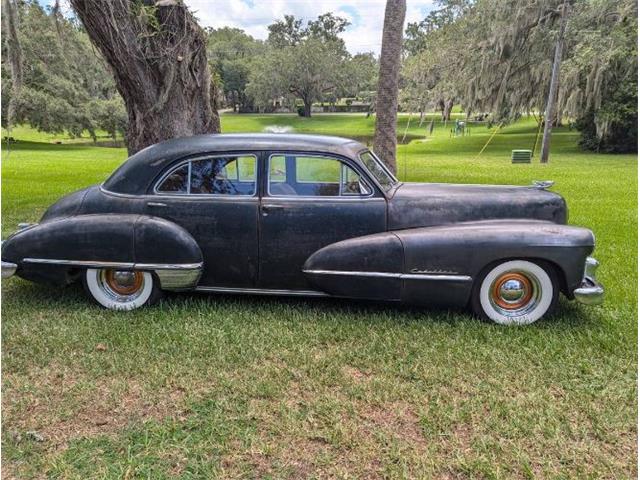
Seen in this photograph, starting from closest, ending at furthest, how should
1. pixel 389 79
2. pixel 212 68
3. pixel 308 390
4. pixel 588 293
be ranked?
pixel 308 390 → pixel 588 293 → pixel 212 68 → pixel 389 79

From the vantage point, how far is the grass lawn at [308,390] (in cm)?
250

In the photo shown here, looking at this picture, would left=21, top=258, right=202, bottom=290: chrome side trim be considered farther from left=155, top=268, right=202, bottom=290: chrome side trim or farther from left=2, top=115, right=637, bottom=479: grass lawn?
left=2, top=115, right=637, bottom=479: grass lawn

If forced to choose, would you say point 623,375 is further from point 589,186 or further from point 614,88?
point 614,88

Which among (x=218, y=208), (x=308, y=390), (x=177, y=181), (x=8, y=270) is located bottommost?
(x=308, y=390)

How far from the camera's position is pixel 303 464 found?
2475 mm

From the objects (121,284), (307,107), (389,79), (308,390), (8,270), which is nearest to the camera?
(308,390)

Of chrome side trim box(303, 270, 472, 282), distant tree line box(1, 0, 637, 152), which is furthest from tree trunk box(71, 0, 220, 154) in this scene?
chrome side trim box(303, 270, 472, 282)

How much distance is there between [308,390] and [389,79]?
746 centimetres

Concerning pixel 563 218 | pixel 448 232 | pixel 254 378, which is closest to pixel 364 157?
pixel 448 232

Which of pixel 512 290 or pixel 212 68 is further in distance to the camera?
pixel 212 68

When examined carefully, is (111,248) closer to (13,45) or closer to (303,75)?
(13,45)

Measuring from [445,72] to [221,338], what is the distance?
76.0 ft

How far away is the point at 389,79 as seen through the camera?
9367 millimetres

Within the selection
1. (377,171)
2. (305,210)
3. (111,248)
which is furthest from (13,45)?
(377,171)
